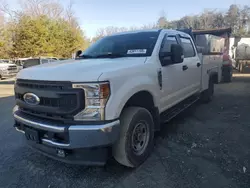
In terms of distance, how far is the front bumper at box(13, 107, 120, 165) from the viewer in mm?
2309

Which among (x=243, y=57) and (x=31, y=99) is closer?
(x=31, y=99)

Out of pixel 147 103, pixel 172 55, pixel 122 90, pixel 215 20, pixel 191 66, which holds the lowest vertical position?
pixel 147 103

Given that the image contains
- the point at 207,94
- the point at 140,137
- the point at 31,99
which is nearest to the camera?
the point at 31,99

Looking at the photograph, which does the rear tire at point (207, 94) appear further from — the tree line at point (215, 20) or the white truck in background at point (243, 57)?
the tree line at point (215, 20)

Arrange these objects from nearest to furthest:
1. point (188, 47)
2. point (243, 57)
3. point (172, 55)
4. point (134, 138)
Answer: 1. point (134, 138)
2. point (172, 55)
3. point (188, 47)
4. point (243, 57)

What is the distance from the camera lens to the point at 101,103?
2322mm

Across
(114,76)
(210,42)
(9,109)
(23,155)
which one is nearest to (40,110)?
(114,76)

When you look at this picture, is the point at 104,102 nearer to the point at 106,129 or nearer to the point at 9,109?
the point at 106,129

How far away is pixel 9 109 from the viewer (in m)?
6.54

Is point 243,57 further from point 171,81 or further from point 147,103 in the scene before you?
point 147,103

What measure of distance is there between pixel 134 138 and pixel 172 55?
1.50 meters

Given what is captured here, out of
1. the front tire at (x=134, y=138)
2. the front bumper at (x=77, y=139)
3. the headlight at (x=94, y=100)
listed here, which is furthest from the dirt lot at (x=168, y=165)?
the headlight at (x=94, y=100)

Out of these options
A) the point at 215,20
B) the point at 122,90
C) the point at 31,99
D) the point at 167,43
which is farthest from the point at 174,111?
the point at 215,20

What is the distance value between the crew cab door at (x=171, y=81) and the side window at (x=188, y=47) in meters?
0.40
